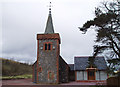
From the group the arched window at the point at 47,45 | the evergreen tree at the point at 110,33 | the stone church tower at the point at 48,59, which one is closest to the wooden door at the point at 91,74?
the stone church tower at the point at 48,59

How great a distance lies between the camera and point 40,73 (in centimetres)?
2672

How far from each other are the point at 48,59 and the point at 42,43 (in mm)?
3303

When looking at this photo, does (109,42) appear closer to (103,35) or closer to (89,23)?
(103,35)

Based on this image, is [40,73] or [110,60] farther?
[40,73]

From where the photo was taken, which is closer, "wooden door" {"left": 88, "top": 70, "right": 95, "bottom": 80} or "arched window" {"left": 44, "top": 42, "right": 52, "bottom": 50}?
"arched window" {"left": 44, "top": 42, "right": 52, "bottom": 50}

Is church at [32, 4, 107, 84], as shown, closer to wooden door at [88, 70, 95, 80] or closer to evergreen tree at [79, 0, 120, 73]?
wooden door at [88, 70, 95, 80]

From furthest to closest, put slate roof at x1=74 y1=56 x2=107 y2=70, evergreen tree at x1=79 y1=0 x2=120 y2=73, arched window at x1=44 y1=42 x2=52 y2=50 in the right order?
slate roof at x1=74 y1=56 x2=107 y2=70 < arched window at x1=44 y1=42 x2=52 y2=50 < evergreen tree at x1=79 y1=0 x2=120 y2=73

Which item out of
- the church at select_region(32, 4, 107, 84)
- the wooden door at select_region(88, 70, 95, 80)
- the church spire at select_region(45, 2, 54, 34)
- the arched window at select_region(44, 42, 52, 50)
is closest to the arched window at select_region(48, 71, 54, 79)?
the church at select_region(32, 4, 107, 84)

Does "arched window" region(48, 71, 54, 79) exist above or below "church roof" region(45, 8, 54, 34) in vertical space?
below

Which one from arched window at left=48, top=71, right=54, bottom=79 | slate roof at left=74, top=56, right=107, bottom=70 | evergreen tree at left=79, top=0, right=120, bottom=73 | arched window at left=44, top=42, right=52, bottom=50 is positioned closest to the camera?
evergreen tree at left=79, top=0, right=120, bottom=73

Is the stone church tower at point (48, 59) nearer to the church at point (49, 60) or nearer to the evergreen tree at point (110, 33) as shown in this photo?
the church at point (49, 60)

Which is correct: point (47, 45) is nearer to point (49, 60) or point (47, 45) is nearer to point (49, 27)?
point (49, 60)

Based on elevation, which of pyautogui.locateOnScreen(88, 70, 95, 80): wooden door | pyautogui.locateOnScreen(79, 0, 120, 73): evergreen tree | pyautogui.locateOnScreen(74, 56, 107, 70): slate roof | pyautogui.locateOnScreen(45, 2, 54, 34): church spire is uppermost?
pyautogui.locateOnScreen(45, 2, 54, 34): church spire

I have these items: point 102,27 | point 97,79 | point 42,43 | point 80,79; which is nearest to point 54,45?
point 42,43
